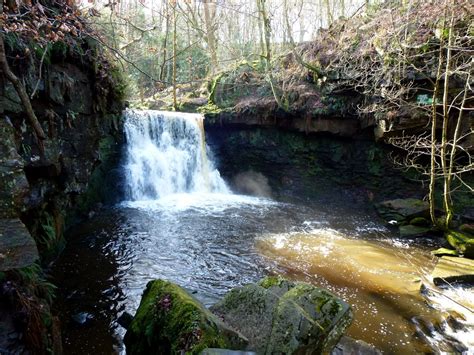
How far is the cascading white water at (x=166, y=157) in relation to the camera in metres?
11.6

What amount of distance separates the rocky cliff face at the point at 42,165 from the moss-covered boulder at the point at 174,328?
0.85 meters

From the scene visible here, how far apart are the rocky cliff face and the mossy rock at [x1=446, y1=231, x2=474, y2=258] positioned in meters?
7.86

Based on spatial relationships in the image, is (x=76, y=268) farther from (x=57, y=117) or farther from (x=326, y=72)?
(x=326, y=72)

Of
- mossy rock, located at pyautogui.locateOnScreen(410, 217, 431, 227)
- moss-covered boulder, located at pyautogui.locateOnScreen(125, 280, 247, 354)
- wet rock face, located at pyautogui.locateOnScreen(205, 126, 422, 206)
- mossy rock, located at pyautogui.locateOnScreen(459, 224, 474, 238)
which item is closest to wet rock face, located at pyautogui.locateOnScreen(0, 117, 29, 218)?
moss-covered boulder, located at pyautogui.locateOnScreen(125, 280, 247, 354)

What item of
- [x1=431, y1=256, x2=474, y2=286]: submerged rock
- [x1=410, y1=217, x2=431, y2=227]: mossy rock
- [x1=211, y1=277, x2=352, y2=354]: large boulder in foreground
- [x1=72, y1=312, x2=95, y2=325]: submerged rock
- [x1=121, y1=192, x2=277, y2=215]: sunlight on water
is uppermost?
[x1=211, y1=277, x2=352, y2=354]: large boulder in foreground

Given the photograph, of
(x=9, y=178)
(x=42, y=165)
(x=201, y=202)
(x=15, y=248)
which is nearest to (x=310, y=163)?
(x=201, y=202)

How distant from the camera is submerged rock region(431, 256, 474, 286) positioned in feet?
19.3

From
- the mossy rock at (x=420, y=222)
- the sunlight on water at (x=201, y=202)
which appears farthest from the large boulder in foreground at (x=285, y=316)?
the mossy rock at (x=420, y=222)

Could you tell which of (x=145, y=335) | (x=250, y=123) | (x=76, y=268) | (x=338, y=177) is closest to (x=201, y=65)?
(x=250, y=123)

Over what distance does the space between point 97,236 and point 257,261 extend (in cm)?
382

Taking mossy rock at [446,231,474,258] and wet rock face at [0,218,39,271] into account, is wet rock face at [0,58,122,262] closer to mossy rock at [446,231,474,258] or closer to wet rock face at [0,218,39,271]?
wet rock face at [0,218,39,271]

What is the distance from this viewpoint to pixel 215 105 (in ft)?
48.2

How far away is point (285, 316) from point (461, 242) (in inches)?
247

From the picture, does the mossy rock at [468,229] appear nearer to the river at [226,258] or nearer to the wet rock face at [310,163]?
the river at [226,258]
